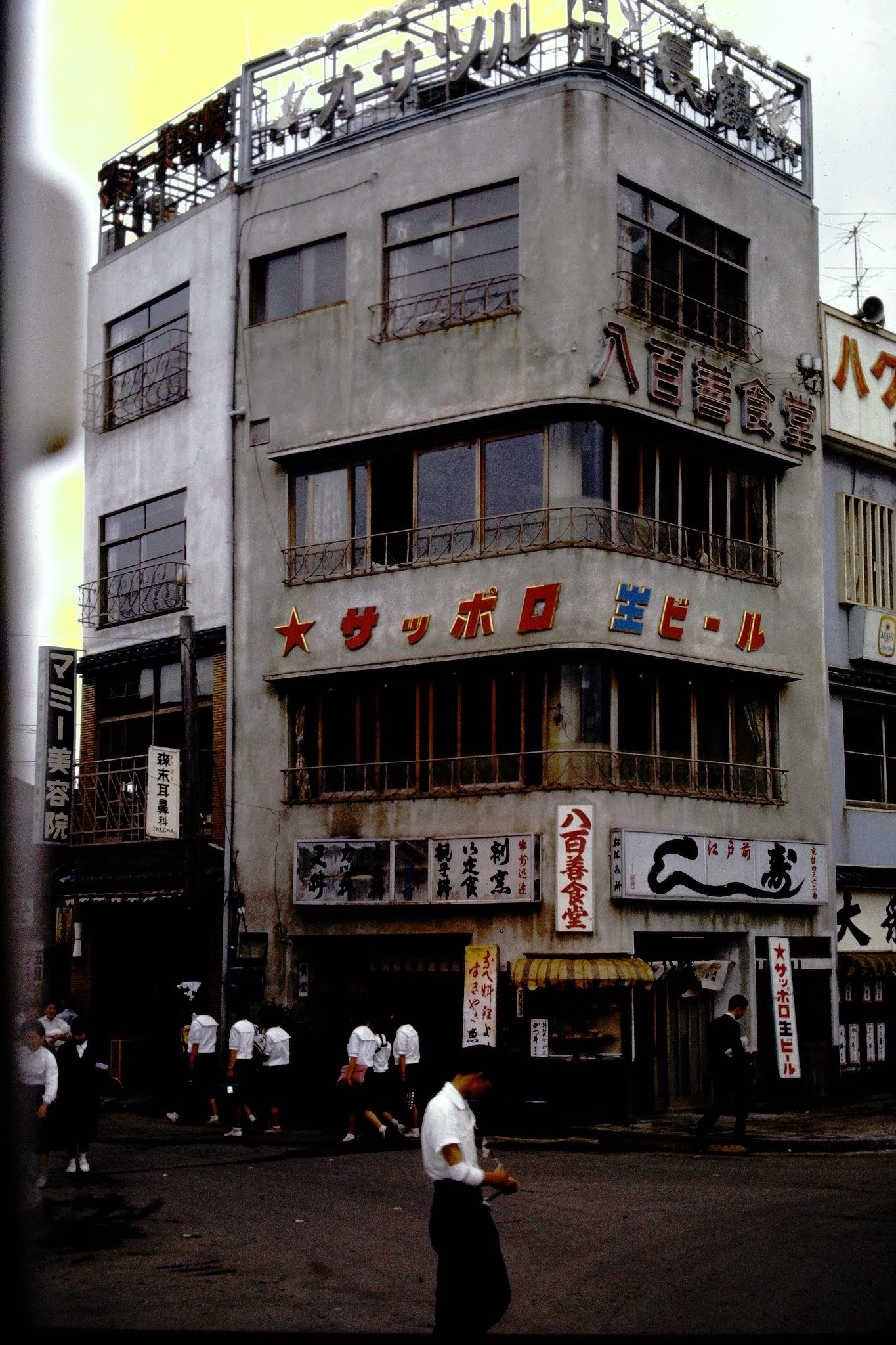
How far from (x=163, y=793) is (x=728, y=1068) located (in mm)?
11270

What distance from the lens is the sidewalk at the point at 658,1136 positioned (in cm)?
1952

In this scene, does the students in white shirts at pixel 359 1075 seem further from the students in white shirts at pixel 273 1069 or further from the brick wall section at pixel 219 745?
the brick wall section at pixel 219 745

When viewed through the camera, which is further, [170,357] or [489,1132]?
[170,357]

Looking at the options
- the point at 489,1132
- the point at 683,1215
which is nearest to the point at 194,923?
the point at 489,1132

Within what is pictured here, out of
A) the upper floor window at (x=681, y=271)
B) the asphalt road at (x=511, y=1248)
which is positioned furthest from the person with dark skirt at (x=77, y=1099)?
the upper floor window at (x=681, y=271)

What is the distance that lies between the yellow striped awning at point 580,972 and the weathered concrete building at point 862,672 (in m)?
5.99

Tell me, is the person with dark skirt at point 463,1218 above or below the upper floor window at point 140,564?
below

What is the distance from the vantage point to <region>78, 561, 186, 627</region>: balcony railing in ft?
94.8

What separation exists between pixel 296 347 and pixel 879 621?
37.6 feet

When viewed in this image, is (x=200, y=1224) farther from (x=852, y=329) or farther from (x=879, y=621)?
(x=852, y=329)

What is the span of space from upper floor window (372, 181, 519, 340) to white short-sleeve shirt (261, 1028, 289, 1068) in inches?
445

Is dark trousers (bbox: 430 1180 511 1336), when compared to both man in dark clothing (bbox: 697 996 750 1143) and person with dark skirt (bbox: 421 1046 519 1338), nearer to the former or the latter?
person with dark skirt (bbox: 421 1046 519 1338)

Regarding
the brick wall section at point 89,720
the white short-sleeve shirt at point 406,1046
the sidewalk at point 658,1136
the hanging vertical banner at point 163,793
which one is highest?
the brick wall section at point 89,720

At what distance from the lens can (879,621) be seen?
91.1 feet
